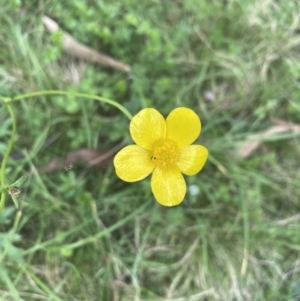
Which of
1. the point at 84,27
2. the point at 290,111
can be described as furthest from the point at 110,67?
the point at 290,111

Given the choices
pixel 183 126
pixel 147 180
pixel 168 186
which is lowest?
pixel 147 180

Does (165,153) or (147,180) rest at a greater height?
(165,153)

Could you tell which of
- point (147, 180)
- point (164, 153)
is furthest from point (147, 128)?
point (147, 180)

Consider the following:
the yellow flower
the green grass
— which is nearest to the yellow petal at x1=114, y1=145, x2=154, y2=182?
the yellow flower

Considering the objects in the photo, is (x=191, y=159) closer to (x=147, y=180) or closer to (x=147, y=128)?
(x=147, y=128)

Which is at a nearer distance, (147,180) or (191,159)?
(191,159)

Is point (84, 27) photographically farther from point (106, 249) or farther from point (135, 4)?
point (106, 249)

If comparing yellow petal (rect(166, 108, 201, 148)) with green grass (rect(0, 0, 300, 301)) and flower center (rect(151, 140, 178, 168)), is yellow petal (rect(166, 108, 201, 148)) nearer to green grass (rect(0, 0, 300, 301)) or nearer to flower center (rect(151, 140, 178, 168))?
flower center (rect(151, 140, 178, 168))
